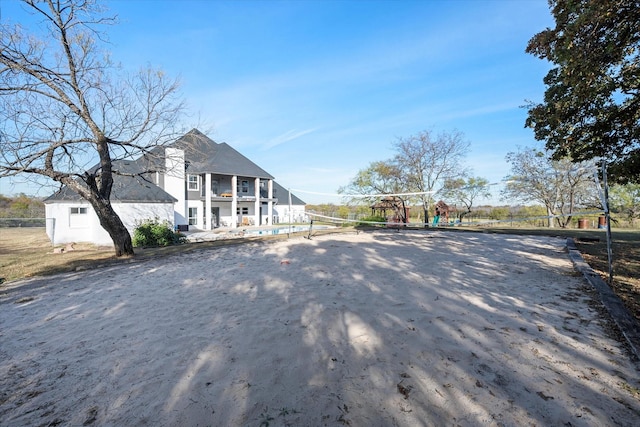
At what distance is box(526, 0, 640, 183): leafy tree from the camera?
4.94 m

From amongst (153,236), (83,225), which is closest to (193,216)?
(83,225)

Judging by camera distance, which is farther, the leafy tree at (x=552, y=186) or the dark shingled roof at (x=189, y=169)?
the leafy tree at (x=552, y=186)

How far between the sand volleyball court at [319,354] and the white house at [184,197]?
7.77 meters

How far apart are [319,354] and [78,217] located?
20.5 metres

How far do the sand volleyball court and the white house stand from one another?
306 inches

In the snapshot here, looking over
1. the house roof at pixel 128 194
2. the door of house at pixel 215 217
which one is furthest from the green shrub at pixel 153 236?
the door of house at pixel 215 217

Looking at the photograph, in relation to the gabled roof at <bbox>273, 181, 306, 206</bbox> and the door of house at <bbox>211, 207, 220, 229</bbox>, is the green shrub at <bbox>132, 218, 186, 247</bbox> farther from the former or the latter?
the gabled roof at <bbox>273, 181, 306, 206</bbox>

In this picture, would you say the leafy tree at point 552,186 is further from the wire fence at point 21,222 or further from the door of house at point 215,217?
the wire fence at point 21,222

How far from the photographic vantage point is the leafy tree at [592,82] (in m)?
4.94

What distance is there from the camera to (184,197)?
25031 millimetres

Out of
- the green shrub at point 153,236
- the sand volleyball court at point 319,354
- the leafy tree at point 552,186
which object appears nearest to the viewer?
the sand volleyball court at point 319,354

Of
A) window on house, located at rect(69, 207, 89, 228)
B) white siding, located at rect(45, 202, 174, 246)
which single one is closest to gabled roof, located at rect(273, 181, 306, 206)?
white siding, located at rect(45, 202, 174, 246)

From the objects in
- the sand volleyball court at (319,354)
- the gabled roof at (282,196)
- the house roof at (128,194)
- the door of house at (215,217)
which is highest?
the gabled roof at (282,196)

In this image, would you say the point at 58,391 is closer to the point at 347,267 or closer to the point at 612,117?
the point at 347,267
